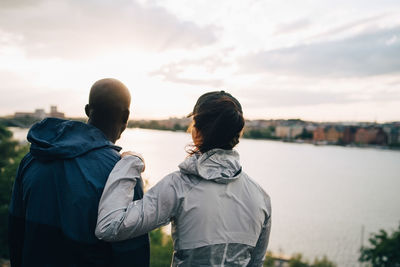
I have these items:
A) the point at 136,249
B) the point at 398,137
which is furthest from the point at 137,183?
the point at 398,137

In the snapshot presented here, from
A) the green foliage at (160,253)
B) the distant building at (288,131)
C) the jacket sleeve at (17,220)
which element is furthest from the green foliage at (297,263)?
the distant building at (288,131)

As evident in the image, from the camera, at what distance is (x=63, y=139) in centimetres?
143

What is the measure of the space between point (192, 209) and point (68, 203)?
505 millimetres

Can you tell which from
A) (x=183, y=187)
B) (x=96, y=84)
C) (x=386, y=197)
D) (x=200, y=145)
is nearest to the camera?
(x=183, y=187)

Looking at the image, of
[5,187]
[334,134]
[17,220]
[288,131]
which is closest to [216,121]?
[17,220]

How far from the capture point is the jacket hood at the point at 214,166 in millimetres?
1295

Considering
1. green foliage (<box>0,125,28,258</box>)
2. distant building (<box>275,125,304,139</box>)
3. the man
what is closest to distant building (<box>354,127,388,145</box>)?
distant building (<box>275,125,304,139</box>)

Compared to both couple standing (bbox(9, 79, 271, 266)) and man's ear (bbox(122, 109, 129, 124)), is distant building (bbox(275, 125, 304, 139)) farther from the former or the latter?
couple standing (bbox(9, 79, 271, 266))

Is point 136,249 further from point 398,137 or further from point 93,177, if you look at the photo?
point 398,137

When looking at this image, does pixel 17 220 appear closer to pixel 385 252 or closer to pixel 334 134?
pixel 385 252

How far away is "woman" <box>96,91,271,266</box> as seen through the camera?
124 cm

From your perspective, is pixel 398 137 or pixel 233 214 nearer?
pixel 233 214

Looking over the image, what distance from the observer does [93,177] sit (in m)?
1.35

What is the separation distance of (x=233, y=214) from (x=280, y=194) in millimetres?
32634
